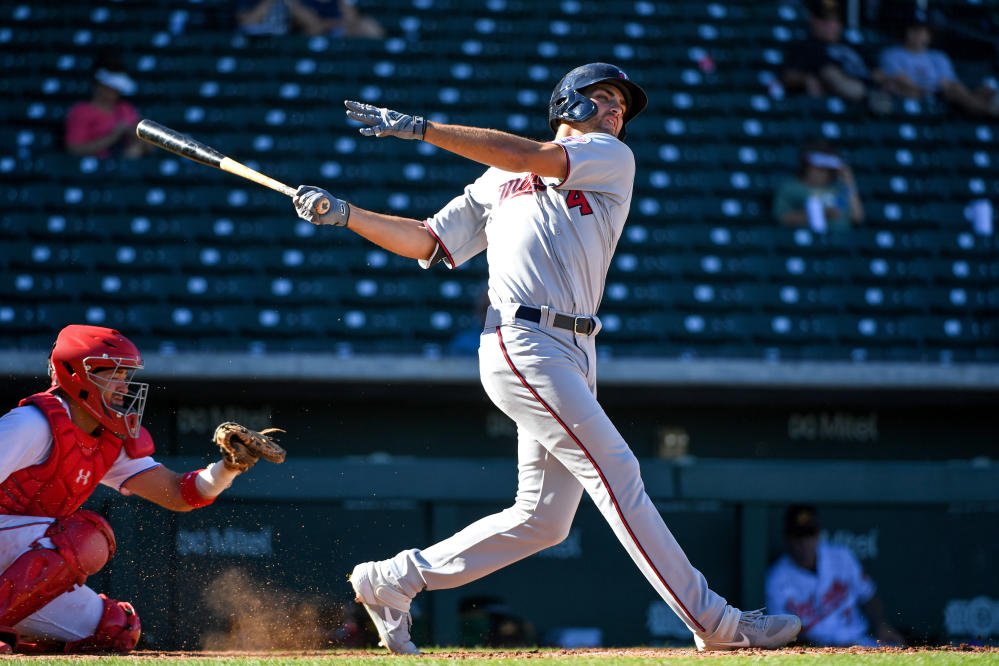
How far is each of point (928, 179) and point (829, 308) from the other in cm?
177

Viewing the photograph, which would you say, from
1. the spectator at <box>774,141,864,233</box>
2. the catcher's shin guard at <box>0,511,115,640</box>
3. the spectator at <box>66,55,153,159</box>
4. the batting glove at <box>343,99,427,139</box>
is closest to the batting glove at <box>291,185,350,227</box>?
the batting glove at <box>343,99,427,139</box>

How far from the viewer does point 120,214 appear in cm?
763

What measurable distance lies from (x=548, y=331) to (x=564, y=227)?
0.28m

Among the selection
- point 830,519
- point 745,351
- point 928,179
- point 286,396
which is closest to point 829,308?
point 745,351

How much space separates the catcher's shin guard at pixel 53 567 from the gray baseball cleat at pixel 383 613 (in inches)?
28.6

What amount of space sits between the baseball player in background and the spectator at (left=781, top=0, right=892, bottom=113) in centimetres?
638

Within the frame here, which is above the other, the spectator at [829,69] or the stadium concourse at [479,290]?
the spectator at [829,69]

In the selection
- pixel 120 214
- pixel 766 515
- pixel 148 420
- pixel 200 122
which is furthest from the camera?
pixel 200 122

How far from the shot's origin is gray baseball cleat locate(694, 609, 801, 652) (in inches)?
118

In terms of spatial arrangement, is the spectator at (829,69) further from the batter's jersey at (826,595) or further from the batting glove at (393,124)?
the batting glove at (393,124)

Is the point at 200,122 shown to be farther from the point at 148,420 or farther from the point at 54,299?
the point at 148,420

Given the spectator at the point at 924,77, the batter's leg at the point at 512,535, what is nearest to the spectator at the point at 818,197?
the spectator at the point at 924,77

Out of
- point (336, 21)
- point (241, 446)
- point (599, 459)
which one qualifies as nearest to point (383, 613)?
point (241, 446)

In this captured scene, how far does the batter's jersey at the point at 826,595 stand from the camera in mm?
4754
